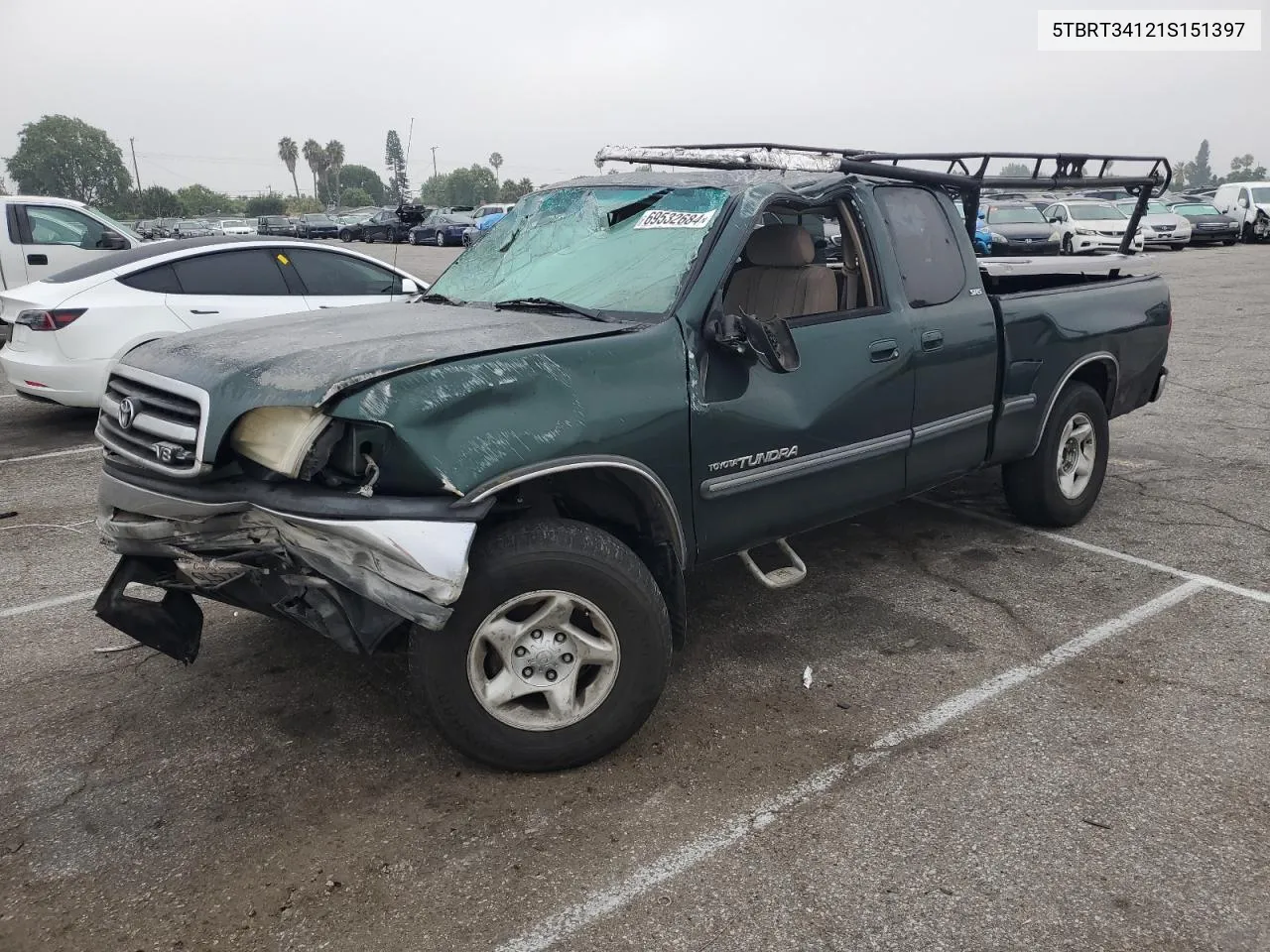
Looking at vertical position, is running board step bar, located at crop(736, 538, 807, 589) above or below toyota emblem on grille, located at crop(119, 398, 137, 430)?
below

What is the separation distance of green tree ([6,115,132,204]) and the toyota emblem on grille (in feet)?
492

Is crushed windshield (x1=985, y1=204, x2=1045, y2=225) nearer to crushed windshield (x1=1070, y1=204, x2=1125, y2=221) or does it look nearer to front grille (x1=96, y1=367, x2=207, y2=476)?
crushed windshield (x1=1070, y1=204, x2=1125, y2=221)

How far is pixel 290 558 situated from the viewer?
2842 millimetres

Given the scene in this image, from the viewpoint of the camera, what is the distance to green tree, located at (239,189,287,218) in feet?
380

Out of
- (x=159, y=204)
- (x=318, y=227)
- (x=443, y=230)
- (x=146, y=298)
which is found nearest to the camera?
(x=146, y=298)

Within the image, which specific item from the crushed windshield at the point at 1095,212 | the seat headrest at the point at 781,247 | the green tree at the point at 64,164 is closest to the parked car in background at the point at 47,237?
the seat headrest at the point at 781,247

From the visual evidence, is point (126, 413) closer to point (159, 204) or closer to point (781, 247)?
point (781, 247)

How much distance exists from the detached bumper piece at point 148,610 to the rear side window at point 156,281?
191 inches

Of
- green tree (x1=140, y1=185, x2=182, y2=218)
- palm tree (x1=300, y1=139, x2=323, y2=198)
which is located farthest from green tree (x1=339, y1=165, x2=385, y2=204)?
green tree (x1=140, y1=185, x2=182, y2=218)

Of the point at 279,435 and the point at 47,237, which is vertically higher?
the point at 47,237

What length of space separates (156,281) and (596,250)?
16.2 feet

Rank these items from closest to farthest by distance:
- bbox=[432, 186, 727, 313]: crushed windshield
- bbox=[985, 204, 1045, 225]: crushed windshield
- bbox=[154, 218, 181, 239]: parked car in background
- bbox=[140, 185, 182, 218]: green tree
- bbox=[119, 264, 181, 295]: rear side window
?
bbox=[432, 186, 727, 313]: crushed windshield < bbox=[119, 264, 181, 295]: rear side window < bbox=[985, 204, 1045, 225]: crushed windshield < bbox=[154, 218, 181, 239]: parked car in background < bbox=[140, 185, 182, 218]: green tree

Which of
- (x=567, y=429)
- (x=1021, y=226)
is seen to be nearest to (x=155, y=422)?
(x=567, y=429)

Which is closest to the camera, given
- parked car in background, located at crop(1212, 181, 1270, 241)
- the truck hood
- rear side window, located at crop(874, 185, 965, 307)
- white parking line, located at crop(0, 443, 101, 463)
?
the truck hood
